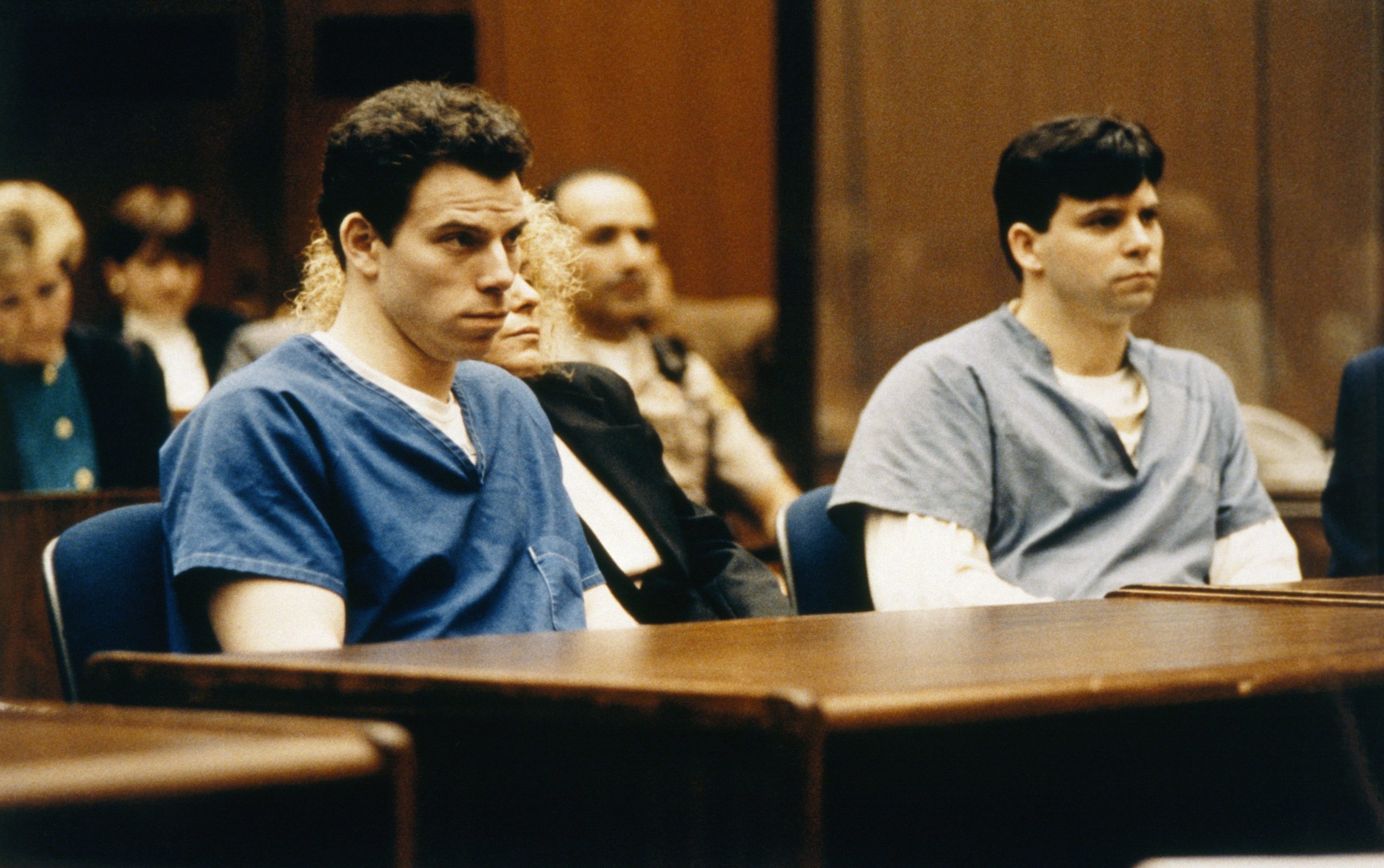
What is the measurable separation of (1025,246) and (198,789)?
7.30ft

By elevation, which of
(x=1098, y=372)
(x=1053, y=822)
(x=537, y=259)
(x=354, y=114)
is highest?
(x=354, y=114)

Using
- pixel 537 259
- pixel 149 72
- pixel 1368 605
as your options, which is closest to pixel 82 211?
pixel 149 72

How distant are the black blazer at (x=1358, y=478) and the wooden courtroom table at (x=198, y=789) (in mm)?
2327

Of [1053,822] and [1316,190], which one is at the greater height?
[1316,190]

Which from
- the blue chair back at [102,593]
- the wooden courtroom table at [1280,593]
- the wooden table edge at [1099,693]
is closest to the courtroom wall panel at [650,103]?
the wooden courtroom table at [1280,593]

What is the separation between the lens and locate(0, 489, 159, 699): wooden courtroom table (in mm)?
3078

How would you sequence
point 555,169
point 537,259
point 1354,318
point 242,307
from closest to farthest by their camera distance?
point 537,259 → point 1354,318 → point 555,169 → point 242,307

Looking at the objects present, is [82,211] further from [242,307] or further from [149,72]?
[242,307]

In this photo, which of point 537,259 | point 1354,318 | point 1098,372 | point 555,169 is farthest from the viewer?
point 555,169

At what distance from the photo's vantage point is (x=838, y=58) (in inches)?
178

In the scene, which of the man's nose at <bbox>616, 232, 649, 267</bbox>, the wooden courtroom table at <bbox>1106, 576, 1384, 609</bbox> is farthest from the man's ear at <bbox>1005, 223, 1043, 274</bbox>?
the man's nose at <bbox>616, 232, 649, 267</bbox>

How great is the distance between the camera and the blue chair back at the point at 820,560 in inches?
96.6

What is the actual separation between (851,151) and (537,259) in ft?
7.05

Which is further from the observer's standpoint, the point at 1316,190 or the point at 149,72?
the point at 149,72
